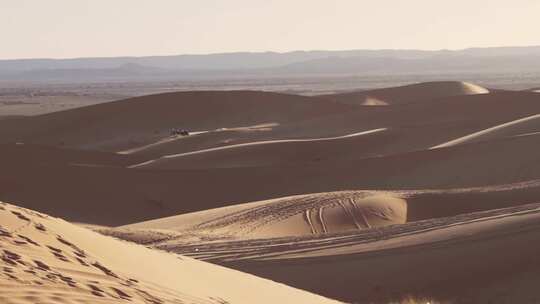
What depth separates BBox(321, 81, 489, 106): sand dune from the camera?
68812mm

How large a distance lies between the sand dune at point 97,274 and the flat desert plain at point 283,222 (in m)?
0.03

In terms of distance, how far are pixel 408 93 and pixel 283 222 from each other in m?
53.4

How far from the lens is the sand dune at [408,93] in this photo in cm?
6881

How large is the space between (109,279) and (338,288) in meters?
5.25

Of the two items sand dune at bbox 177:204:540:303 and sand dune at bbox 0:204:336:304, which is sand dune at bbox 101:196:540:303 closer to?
sand dune at bbox 177:204:540:303

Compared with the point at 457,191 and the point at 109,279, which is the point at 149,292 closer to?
the point at 109,279

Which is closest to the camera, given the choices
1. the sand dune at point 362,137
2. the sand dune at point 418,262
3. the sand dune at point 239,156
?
the sand dune at point 418,262

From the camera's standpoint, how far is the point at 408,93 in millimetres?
70875

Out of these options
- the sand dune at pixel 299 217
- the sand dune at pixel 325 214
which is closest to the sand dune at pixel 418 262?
the sand dune at pixel 325 214

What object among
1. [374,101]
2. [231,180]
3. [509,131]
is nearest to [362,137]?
[509,131]

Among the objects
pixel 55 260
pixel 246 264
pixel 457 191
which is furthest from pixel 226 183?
pixel 55 260

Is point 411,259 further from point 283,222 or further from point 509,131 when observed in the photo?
point 509,131

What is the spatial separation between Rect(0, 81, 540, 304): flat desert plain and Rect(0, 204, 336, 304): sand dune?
3cm

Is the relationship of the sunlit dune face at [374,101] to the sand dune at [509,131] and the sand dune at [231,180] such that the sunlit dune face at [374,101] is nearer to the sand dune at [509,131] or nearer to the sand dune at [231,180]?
the sand dune at [509,131]
